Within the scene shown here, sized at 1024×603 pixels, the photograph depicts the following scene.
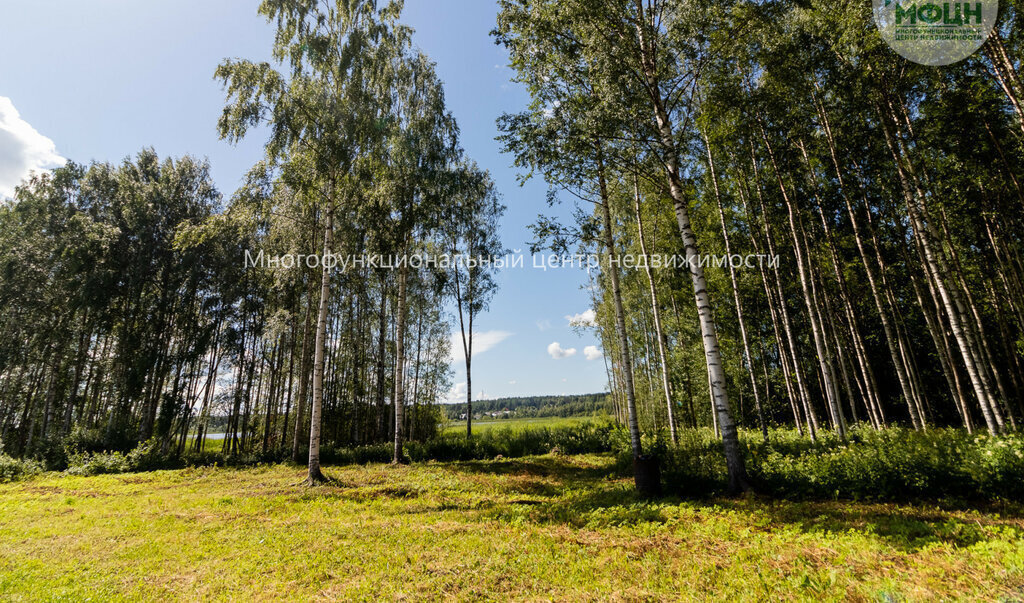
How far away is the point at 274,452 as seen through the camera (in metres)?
17.6

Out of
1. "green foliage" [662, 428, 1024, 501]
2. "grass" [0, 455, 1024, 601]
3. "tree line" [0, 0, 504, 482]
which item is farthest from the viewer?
"tree line" [0, 0, 504, 482]

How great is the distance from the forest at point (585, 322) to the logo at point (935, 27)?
41 cm

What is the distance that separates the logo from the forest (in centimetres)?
41

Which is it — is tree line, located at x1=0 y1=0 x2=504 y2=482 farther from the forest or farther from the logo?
the logo

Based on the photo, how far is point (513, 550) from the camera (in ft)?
17.2

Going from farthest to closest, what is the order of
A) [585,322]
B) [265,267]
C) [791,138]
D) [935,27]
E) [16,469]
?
1. [585,322]
2. [265,267]
3. [16,469]
4. [791,138]
5. [935,27]

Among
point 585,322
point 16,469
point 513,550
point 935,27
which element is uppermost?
point 935,27

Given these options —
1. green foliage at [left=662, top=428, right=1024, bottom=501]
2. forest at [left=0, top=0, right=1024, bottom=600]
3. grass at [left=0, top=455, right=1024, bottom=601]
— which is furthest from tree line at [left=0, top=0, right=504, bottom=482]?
green foliage at [left=662, top=428, right=1024, bottom=501]

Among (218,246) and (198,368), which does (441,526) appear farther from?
(198,368)

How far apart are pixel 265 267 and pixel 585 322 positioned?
19.5 metres

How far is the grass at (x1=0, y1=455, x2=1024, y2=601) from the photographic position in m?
3.72

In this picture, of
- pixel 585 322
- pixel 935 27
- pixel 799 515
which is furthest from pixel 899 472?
pixel 585 322

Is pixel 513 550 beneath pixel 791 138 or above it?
beneath

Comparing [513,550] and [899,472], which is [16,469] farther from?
[899,472]
